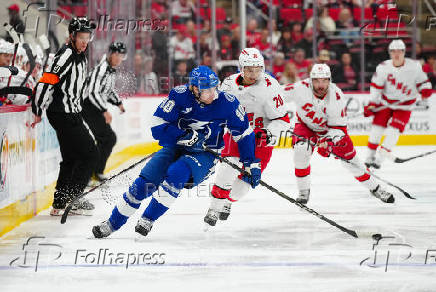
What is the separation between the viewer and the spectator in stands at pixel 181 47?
36.6 feet

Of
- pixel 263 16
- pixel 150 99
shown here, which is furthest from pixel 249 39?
pixel 150 99

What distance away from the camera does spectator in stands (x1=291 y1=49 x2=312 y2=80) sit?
11.3 metres

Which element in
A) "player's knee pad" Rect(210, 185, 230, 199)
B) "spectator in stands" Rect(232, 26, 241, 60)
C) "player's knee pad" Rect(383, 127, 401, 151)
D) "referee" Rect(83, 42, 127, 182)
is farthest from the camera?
"spectator in stands" Rect(232, 26, 241, 60)

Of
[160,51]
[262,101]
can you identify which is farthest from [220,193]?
[160,51]

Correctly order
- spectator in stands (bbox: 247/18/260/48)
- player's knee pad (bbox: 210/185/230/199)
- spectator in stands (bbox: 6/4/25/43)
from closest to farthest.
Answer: player's knee pad (bbox: 210/185/230/199) < spectator in stands (bbox: 6/4/25/43) < spectator in stands (bbox: 247/18/260/48)

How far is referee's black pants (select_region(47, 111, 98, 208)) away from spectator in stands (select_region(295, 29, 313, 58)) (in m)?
6.48

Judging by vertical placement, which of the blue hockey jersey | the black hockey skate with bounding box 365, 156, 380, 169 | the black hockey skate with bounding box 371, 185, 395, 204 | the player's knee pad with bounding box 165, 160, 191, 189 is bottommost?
the black hockey skate with bounding box 365, 156, 380, 169

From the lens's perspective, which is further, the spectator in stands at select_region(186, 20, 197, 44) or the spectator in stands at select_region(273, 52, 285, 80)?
the spectator in stands at select_region(186, 20, 197, 44)

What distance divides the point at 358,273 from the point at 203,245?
3.33ft

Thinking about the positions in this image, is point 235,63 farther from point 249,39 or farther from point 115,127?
point 115,127

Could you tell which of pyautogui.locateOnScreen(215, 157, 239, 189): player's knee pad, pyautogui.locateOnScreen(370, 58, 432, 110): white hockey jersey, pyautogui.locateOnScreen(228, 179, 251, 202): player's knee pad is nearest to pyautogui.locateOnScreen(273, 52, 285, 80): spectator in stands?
pyautogui.locateOnScreen(370, 58, 432, 110): white hockey jersey

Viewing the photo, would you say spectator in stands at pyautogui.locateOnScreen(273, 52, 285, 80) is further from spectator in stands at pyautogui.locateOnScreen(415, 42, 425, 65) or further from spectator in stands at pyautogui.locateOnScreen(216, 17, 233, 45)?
spectator in stands at pyautogui.locateOnScreen(415, 42, 425, 65)

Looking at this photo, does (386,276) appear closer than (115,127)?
Yes

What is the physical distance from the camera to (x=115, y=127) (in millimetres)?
9227
